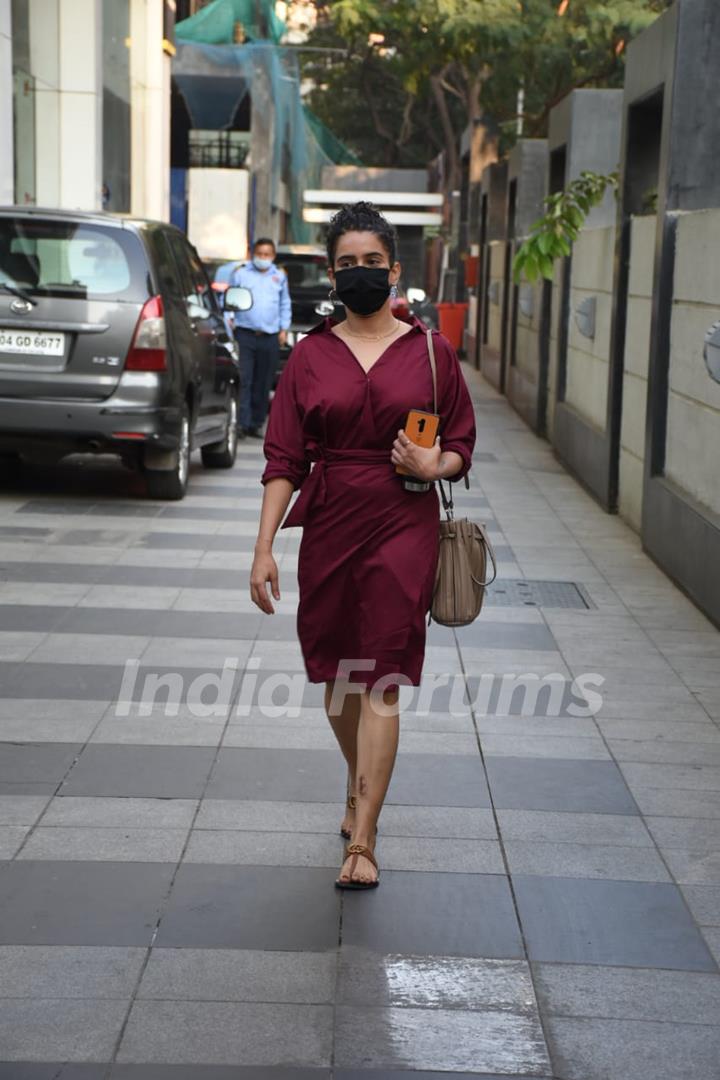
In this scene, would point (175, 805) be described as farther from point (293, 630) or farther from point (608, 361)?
point (608, 361)

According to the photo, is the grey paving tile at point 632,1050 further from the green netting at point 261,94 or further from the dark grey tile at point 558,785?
the green netting at point 261,94

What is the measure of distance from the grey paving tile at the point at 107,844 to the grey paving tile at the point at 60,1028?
931mm

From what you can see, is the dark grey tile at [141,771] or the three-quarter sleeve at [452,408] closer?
the three-quarter sleeve at [452,408]

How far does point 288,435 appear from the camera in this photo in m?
4.62

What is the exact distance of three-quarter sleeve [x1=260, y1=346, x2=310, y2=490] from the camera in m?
4.62

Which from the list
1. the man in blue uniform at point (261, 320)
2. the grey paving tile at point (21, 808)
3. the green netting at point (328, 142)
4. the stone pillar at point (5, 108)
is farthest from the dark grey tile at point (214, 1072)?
the green netting at point (328, 142)

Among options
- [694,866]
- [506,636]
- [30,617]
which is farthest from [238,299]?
[694,866]

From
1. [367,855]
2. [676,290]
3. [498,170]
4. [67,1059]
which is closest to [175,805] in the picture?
[367,855]

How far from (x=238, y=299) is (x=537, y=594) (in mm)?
5850

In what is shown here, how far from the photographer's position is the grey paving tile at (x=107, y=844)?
466cm

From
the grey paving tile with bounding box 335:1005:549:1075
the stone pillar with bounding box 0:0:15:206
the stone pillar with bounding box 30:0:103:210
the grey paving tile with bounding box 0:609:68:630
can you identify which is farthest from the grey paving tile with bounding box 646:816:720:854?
the stone pillar with bounding box 30:0:103:210

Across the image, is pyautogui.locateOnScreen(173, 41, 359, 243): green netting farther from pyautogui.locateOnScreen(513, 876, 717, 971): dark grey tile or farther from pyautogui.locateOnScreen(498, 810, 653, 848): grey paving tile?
pyautogui.locateOnScreen(513, 876, 717, 971): dark grey tile

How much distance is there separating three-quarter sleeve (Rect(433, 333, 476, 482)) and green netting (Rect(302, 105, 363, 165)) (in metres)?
32.4

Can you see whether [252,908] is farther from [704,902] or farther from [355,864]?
[704,902]
